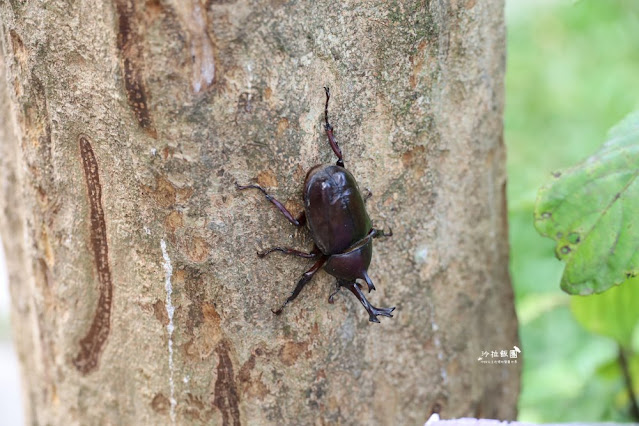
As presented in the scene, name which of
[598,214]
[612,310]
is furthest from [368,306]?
[612,310]

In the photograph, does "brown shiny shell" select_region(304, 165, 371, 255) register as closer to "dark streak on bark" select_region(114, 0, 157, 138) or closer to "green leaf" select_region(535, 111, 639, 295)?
"dark streak on bark" select_region(114, 0, 157, 138)

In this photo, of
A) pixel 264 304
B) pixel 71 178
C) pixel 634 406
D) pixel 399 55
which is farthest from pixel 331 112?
pixel 634 406

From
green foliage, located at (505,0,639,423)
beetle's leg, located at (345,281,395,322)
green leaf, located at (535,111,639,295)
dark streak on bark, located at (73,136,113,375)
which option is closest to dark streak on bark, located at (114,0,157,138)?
dark streak on bark, located at (73,136,113,375)

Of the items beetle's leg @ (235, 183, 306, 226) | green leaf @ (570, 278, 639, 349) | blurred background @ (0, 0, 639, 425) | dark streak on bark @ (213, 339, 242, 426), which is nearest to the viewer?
beetle's leg @ (235, 183, 306, 226)

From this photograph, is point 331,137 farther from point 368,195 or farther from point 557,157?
point 557,157

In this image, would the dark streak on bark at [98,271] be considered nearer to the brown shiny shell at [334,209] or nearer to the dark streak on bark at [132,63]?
the dark streak on bark at [132,63]

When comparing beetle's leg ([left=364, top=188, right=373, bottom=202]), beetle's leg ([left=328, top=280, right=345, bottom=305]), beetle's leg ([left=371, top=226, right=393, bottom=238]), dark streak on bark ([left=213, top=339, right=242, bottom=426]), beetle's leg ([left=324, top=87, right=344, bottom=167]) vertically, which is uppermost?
beetle's leg ([left=324, top=87, right=344, bottom=167])

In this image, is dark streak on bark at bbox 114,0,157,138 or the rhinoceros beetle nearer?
dark streak on bark at bbox 114,0,157,138
